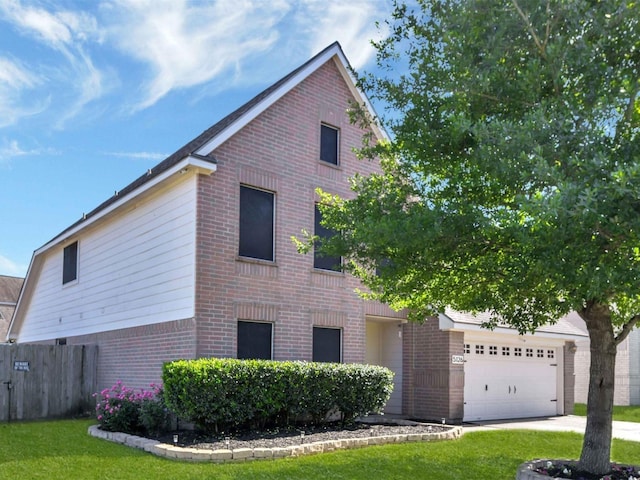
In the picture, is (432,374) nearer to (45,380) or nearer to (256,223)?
(256,223)

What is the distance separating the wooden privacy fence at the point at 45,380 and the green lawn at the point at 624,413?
15031 millimetres

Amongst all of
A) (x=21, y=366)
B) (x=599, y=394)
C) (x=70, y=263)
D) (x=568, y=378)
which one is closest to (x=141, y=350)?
(x=21, y=366)

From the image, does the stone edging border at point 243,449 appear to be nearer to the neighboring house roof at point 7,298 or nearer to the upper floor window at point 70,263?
the upper floor window at point 70,263

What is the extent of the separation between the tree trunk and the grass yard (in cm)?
132

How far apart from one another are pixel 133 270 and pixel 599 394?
11.0 metres

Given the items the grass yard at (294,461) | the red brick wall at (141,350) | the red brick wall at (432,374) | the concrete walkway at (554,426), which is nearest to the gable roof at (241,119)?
the red brick wall at (141,350)

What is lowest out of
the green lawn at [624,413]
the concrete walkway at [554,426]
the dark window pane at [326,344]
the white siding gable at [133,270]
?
the green lawn at [624,413]

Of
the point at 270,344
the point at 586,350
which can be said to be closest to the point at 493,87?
the point at 270,344

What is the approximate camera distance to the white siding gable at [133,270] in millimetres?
14195

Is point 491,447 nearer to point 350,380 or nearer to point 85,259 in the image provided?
point 350,380

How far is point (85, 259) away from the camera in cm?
1939

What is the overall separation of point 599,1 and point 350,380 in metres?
8.80

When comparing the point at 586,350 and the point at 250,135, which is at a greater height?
the point at 250,135

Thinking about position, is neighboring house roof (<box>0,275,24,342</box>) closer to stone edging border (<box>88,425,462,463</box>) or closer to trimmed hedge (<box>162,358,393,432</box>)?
stone edging border (<box>88,425,462,463</box>)
